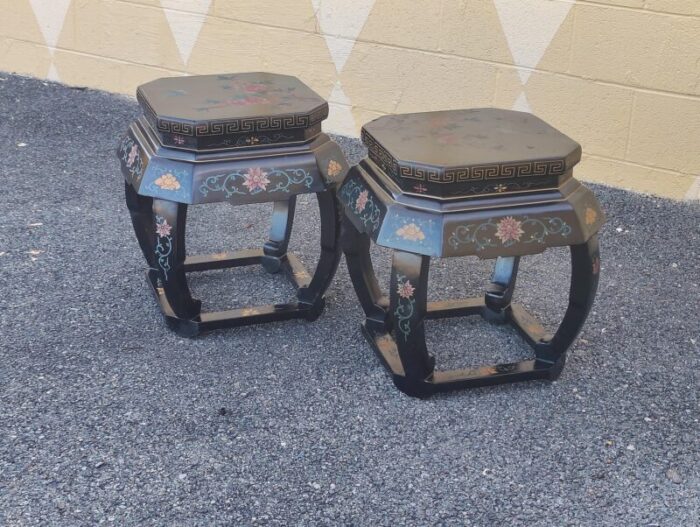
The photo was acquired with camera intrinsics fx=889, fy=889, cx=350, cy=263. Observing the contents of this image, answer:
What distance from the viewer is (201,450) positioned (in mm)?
1809

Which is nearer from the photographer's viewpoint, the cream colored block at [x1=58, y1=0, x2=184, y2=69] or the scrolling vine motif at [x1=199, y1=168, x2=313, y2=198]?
the scrolling vine motif at [x1=199, y1=168, x2=313, y2=198]

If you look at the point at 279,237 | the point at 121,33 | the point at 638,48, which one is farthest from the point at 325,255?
the point at 121,33

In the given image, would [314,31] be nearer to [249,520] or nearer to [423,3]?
[423,3]

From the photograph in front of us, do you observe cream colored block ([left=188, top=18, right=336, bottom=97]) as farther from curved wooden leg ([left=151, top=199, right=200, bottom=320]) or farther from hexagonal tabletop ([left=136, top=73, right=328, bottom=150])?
curved wooden leg ([left=151, top=199, right=200, bottom=320])

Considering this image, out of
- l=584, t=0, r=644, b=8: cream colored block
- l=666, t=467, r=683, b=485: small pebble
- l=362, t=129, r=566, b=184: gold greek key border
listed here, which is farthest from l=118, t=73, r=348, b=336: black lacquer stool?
l=584, t=0, r=644, b=8: cream colored block

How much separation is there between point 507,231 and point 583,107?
58.4 inches

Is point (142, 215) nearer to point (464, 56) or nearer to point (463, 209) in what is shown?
point (463, 209)

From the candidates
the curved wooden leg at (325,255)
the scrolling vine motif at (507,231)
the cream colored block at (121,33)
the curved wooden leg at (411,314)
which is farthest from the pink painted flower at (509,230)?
the cream colored block at (121,33)

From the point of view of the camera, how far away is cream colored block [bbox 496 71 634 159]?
3053 mm

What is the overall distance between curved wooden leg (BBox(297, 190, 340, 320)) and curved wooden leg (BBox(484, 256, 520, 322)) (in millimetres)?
413

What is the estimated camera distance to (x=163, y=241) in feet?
6.62

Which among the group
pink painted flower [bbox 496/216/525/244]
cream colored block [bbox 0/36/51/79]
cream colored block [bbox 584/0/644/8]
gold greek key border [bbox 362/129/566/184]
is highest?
cream colored block [bbox 584/0/644/8]

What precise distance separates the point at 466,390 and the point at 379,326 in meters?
0.27

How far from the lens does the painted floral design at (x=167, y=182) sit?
1.97m
